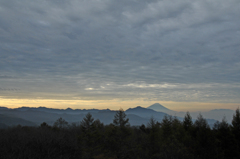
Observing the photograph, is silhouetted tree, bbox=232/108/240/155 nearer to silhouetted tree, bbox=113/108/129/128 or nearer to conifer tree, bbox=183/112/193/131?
conifer tree, bbox=183/112/193/131

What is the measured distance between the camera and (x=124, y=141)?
37656 mm

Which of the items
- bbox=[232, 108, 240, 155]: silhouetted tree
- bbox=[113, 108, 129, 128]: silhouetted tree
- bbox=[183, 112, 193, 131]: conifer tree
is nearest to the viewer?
bbox=[232, 108, 240, 155]: silhouetted tree

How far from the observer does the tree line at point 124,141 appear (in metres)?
16.0

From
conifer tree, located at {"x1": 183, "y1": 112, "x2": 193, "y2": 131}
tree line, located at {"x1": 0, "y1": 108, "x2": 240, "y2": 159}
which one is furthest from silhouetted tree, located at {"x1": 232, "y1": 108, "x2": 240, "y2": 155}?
conifer tree, located at {"x1": 183, "y1": 112, "x2": 193, "y2": 131}

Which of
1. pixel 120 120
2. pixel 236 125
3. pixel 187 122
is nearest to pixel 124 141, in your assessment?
pixel 120 120

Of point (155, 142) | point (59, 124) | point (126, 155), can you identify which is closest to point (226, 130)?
point (155, 142)

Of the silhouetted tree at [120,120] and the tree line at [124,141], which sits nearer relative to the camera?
the tree line at [124,141]

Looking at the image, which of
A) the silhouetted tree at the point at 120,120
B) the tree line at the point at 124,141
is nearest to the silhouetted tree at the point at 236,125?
the tree line at the point at 124,141

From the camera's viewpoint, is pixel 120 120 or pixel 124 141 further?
pixel 120 120

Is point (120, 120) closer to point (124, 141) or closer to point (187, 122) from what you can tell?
point (124, 141)

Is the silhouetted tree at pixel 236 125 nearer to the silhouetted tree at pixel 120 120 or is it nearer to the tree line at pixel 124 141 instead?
the tree line at pixel 124 141

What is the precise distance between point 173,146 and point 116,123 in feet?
66.9

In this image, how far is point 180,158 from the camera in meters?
20.3

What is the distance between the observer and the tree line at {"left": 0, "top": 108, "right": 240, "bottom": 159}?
52.5 feet
